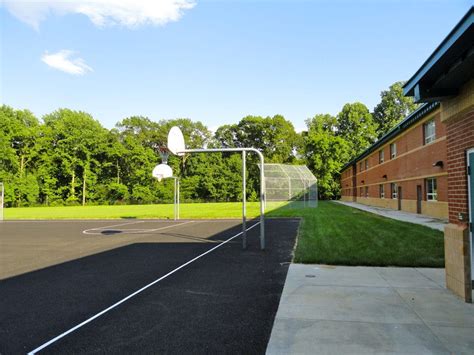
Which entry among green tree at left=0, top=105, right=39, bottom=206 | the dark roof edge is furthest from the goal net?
green tree at left=0, top=105, right=39, bottom=206

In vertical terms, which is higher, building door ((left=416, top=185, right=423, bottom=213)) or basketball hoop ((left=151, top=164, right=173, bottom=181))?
basketball hoop ((left=151, top=164, right=173, bottom=181))

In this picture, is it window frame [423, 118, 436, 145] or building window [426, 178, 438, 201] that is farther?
window frame [423, 118, 436, 145]

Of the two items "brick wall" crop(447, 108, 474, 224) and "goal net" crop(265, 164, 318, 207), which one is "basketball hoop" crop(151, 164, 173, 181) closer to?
"brick wall" crop(447, 108, 474, 224)

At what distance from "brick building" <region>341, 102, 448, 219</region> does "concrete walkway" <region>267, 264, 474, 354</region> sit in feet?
49.8

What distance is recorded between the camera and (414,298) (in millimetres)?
5438

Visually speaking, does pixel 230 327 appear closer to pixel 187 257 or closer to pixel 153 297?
pixel 153 297

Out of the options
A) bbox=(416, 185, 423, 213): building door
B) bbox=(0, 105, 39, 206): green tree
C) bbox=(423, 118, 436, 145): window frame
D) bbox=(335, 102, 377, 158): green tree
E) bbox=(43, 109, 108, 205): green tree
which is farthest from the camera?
bbox=(335, 102, 377, 158): green tree

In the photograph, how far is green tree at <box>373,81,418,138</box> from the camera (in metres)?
67.5

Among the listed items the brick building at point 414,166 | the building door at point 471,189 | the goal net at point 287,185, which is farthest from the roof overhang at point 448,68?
the goal net at point 287,185

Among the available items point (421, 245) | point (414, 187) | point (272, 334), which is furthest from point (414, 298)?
point (414, 187)

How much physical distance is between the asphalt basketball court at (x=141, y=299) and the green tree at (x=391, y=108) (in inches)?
2591

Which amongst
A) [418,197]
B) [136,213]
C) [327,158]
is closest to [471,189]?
[418,197]

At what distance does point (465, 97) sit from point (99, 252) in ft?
34.8

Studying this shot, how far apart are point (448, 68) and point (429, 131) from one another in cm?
1945
